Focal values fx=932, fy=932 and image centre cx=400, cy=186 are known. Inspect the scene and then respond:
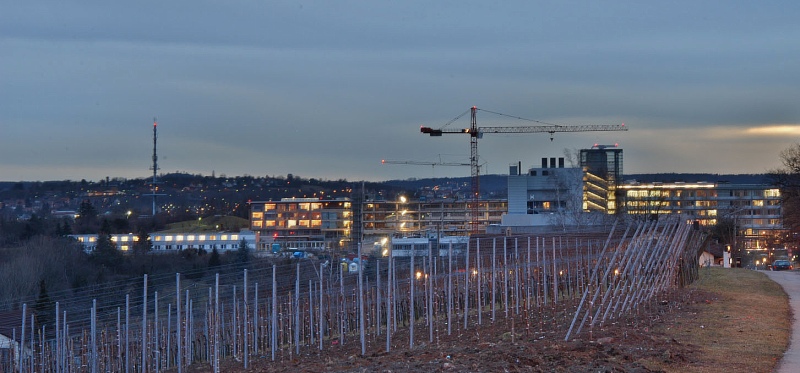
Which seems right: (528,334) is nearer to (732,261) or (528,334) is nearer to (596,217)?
(596,217)

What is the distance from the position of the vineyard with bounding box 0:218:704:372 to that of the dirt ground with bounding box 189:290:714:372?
225 mm

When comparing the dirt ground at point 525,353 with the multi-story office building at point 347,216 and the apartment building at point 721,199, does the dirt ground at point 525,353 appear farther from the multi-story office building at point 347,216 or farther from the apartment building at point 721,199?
the apartment building at point 721,199

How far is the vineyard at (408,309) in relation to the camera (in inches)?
655

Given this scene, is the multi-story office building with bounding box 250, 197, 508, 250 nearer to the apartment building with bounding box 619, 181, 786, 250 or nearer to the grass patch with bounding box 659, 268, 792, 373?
the apartment building with bounding box 619, 181, 786, 250

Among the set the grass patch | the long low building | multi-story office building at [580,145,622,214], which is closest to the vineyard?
the grass patch

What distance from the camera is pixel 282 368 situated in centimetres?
1428

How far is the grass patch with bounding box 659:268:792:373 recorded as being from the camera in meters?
12.5

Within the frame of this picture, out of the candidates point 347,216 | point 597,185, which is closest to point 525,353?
point 597,185

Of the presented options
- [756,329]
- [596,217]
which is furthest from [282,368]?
[596,217]

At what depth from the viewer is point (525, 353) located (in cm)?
1205

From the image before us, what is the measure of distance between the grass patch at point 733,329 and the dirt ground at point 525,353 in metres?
0.22

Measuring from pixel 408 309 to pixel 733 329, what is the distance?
9.30 m

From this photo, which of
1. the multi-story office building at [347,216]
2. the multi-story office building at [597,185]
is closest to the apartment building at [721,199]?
the multi-story office building at [597,185]

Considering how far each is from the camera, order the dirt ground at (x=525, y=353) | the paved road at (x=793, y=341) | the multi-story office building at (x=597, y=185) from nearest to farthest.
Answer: the dirt ground at (x=525, y=353)
the paved road at (x=793, y=341)
the multi-story office building at (x=597, y=185)
